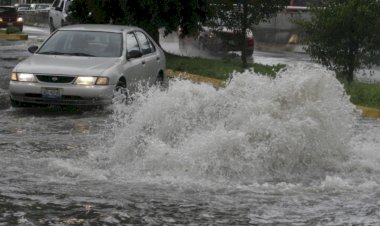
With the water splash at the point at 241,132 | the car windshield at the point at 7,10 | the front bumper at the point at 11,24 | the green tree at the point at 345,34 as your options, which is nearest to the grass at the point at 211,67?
the green tree at the point at 345,34

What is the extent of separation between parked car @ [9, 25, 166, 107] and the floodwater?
2413 millimetres

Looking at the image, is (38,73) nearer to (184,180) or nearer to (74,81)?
(74,81)

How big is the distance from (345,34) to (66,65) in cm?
590

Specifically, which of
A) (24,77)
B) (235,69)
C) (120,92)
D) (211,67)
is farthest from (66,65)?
(211,67)

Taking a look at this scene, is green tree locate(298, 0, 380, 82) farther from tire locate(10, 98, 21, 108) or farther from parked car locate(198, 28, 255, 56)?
parked car locate(198, 28, 255, 56)

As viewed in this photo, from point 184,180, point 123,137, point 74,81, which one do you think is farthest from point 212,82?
point 184,180

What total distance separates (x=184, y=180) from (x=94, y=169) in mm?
1103

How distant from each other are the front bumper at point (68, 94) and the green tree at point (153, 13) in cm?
947

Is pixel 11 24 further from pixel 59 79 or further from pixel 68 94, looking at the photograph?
pixel 68 94

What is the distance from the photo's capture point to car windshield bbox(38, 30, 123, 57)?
47.5ft

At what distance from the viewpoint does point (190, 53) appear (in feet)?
100

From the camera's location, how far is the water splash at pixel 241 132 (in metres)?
8.73

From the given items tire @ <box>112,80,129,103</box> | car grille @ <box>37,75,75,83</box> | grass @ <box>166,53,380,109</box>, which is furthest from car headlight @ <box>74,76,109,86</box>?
grass @ <box>166,53,380,109</box>

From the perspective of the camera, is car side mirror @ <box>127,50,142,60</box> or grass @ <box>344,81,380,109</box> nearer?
car side mirror @ <box>127,50,142,60</box>
